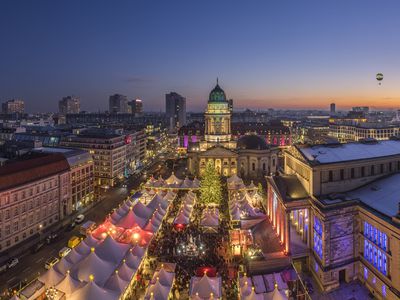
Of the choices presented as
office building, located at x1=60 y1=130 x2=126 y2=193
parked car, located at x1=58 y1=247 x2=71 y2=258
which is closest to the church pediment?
office building, located at x1=60 y1=130 x2=126 y2=193

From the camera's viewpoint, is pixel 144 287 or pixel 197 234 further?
pixel 197 234

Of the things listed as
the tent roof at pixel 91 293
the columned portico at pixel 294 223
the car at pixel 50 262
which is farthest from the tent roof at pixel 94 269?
the columned portico at pixel 294 223

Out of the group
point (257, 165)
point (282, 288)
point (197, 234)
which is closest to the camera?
point (282, 288)

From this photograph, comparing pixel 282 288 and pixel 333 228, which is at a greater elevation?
pixel 333 228

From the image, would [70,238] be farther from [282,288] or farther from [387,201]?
[387,201]

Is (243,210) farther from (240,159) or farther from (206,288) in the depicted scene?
(240,159)

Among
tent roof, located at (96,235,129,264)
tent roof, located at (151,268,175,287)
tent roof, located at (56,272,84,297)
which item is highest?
tent roof, located at (96,235,129,264)

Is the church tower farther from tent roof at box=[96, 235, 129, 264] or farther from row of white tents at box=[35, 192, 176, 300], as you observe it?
tent roof at box=[96, 235, 129, 264]

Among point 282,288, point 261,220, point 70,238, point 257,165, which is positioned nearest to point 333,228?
point 282,288
